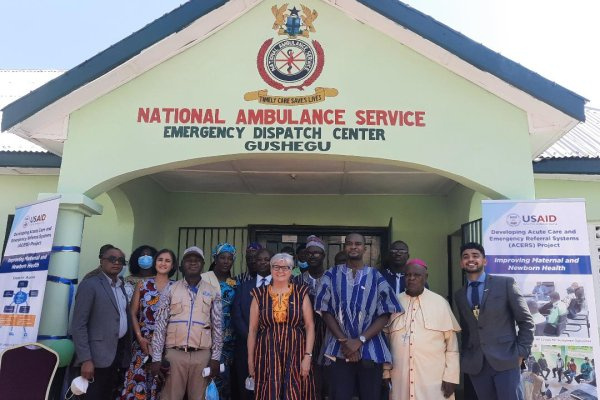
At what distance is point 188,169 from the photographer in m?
7.40

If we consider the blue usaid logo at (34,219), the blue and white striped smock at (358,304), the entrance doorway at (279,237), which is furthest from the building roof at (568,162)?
the blue usaid logo at (34,219)

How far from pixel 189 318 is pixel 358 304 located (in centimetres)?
149

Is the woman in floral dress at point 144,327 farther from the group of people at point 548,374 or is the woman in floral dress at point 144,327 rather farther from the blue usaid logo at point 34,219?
the group of people at point 548,374

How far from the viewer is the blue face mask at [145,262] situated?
18.5 feet

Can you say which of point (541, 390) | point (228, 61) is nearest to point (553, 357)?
point (541, 390)

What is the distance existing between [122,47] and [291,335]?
3.29 meters

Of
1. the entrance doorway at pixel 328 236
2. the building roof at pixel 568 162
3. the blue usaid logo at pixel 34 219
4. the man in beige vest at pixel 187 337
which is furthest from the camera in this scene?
the entrance doorway at pixel 328 236

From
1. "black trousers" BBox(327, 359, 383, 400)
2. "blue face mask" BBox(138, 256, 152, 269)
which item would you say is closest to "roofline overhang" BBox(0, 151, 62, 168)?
"blue face mask" BBox(138, 256, 152, 269)

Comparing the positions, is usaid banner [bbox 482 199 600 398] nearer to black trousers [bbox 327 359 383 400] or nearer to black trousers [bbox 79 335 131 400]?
black trousers [bbox 327 359 383 400]

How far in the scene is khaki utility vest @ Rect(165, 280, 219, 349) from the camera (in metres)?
4.70

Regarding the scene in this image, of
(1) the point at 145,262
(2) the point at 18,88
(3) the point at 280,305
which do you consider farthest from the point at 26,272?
(2) the point at 18,88

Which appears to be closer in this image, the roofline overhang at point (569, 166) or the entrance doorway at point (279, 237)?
the roofline overhang at point (569, 166)

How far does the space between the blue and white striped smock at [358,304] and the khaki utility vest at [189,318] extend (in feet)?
3.36

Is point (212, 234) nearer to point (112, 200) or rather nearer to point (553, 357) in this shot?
point (112, 200)
